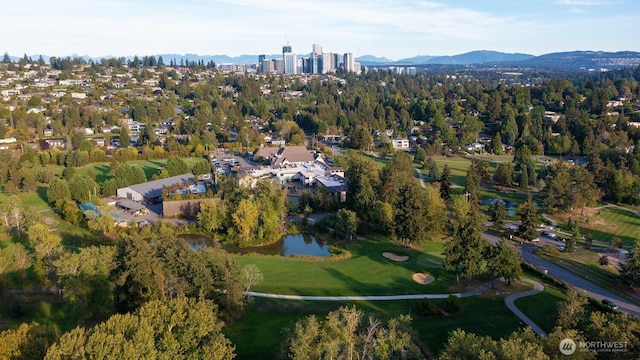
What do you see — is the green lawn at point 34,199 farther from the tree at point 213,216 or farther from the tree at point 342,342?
the tree at point 342,342

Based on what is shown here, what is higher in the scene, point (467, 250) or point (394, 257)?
point (467, 250)

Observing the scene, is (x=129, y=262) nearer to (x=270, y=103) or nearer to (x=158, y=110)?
(x=158, y=110)

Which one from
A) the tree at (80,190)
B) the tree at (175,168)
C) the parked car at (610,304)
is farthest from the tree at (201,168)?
the parked car at (610,304)

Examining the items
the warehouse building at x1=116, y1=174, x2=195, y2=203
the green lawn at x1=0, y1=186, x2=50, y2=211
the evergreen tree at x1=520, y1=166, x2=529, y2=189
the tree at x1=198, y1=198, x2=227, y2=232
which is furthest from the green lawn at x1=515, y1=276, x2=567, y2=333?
the green lawn at x1=0, y1=186, x2=50, y2=211

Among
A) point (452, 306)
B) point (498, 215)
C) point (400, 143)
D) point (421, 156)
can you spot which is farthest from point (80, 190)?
point (400, 143)

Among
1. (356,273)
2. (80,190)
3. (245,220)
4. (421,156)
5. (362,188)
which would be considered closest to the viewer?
(356,273)

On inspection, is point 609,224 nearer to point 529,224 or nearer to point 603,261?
point 529,224

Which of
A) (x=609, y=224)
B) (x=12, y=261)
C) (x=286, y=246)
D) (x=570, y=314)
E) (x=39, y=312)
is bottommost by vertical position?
(x=286, y=246)
